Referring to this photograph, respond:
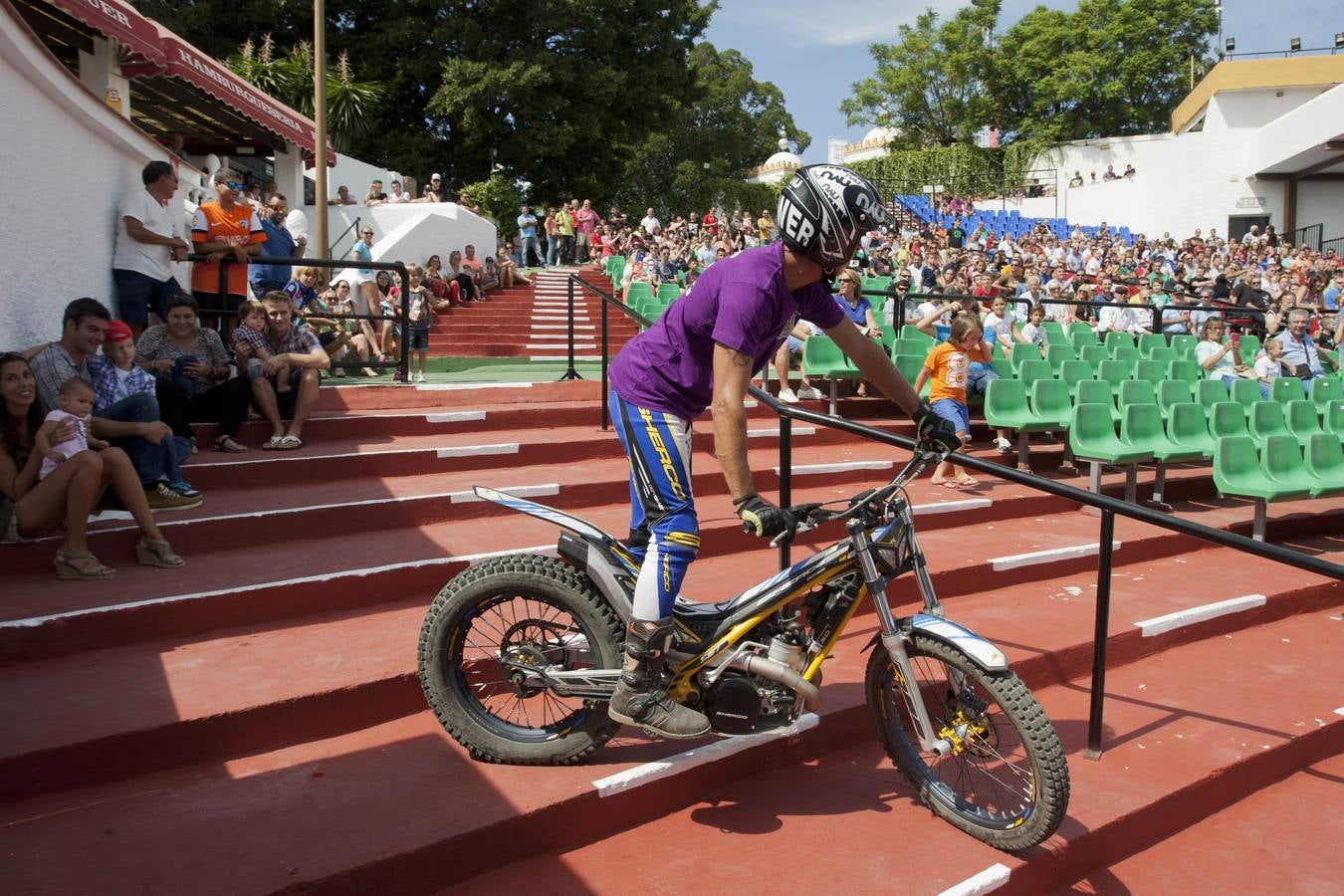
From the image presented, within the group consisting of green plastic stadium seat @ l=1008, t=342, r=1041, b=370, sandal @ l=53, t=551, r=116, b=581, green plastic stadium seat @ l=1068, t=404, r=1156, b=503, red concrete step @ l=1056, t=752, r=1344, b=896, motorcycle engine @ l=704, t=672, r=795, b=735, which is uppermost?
green plastic stadium seat @ l=1008, t=342, r=1041, b=370

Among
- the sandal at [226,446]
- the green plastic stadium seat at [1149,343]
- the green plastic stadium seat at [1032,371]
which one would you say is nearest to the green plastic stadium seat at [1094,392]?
the green plastic stadium seat at [1032,371]

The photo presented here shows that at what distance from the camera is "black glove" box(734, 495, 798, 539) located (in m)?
2.63

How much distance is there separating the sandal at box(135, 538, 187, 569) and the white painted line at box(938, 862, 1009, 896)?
3.48 meters

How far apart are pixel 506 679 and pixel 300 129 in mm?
13855

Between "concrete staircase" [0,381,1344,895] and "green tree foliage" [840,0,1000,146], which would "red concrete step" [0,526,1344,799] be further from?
"green tree foliage" [840,0,1000,146]

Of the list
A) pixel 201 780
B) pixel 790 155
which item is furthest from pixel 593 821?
pixel 790 155

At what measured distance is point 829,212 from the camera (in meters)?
2.81

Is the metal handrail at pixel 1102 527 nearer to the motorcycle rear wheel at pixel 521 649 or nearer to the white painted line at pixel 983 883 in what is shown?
the motorcycle rear wheel at pixel 521 649

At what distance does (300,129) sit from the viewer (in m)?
14.6

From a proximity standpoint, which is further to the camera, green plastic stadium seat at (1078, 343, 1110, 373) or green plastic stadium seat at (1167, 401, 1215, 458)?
green plastic stadium seat at (1078, 343, 1110, 373)

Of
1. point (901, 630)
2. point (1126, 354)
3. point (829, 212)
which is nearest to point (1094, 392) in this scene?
point (1126, 354)

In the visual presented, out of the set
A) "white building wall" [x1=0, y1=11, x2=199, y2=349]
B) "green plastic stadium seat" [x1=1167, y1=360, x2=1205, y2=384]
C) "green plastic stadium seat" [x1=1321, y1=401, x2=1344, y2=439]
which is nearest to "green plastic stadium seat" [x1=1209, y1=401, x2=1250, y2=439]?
"green plastic stadium seat" [x1=1321, y1=401, x2=1344, y2=439]

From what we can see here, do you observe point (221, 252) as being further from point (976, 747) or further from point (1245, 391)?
point (1245, 391)

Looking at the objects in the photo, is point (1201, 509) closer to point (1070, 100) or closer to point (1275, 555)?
point (1275, 555)
